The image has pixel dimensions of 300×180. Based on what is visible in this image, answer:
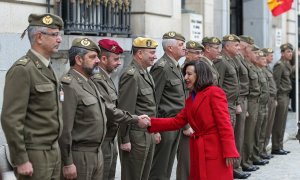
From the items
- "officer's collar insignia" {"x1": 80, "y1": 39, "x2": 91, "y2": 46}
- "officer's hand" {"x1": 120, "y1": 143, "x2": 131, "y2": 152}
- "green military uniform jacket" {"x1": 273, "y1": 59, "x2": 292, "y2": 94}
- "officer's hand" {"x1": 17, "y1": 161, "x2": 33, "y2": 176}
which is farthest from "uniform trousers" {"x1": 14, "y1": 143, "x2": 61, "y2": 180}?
"green military uniform jacket" {"x1": 273, "y1": 59, "x2": 292, "y2": 94}

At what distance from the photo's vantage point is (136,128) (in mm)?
7715

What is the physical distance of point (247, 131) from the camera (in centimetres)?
1158

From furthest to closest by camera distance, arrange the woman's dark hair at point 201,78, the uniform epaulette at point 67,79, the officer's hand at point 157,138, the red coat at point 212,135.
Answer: the officer's hand at point 157,138 < the woman's dark hair at point 201,78 < the red coat at point 212,135 < the uniform epaulette at point 67,79

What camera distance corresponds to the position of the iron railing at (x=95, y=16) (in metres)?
11.0

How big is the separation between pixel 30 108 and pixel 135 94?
2.25m

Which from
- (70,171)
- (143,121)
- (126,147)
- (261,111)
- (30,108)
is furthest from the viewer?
(261,111)

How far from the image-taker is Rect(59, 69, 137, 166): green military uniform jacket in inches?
239

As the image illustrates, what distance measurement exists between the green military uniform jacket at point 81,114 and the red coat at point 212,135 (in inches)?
38.8

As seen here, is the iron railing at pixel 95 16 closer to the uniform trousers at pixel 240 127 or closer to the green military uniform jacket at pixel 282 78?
the uniform trousers at pixel 240 127

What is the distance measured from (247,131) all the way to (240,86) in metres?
0.89

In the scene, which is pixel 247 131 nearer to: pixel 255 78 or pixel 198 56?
pixel 255 78

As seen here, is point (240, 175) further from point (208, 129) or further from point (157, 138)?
point (208, 129)

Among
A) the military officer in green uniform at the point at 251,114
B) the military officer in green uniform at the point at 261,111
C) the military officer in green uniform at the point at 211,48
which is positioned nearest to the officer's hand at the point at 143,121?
the military officer in green uniform at the point at 211,48

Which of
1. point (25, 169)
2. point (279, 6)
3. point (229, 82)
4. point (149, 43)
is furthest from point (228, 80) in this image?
point (279, 6)
